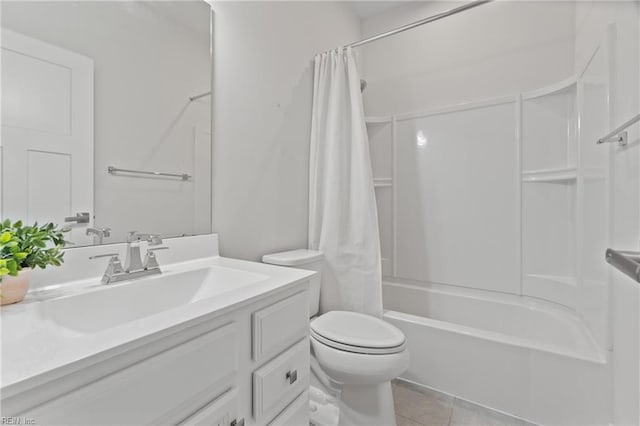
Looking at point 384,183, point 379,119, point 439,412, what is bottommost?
point 439,412

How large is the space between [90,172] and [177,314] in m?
0.64

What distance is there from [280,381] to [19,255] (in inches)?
28.4

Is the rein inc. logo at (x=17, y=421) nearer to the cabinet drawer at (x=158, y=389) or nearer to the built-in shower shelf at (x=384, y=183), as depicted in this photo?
the cabinet drawer at (x=158, y=389)

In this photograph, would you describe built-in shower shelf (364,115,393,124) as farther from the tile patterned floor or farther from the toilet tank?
the tile patterned floor

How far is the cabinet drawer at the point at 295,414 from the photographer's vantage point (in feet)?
2.86

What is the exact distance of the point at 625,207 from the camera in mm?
1079

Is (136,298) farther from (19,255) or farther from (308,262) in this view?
Answer: (308,262)

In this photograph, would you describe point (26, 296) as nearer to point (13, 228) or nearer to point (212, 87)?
point (13, 228)

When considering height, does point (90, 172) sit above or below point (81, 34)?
below

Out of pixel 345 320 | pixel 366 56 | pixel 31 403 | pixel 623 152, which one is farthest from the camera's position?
pixel 366 56

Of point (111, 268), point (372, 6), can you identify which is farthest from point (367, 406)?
point (372, 6)

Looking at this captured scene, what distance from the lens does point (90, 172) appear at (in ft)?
3.12

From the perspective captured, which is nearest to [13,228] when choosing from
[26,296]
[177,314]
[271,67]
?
[26,296]

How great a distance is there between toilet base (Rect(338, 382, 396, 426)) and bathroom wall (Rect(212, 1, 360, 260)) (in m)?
0.79
